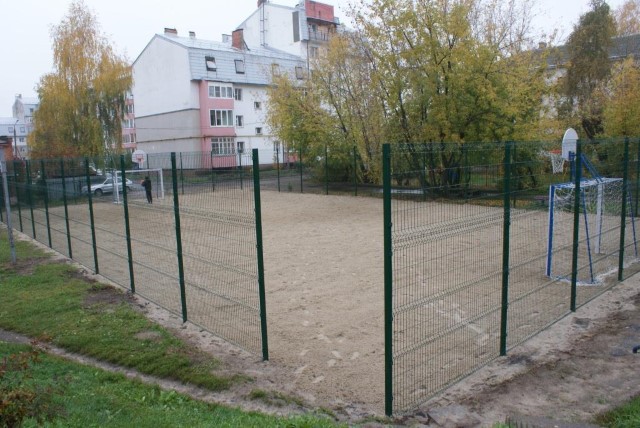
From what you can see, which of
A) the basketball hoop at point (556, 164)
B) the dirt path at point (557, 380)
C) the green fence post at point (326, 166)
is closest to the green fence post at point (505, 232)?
the dirt path at point (557, 380)

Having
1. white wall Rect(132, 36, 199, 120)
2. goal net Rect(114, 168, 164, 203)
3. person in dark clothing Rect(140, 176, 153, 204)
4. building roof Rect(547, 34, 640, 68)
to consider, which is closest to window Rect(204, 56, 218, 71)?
white wall Rect(132, 36, 199, 120)

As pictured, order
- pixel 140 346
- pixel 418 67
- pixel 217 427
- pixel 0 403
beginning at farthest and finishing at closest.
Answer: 1. pixel 418 67
2. pixel 140 346
3. pixel 217 427
4. pixel 0 403

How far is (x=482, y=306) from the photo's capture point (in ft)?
23.6

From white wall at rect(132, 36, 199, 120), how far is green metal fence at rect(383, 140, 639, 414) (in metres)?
33.7

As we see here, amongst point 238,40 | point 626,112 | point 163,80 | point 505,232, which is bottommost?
point 505,232

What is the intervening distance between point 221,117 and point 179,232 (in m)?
36.4

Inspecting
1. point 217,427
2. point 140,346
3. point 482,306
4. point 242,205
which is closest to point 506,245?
point 482,306

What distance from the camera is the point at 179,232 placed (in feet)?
22.1

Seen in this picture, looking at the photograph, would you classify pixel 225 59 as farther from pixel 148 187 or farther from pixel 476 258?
pixel 476 258

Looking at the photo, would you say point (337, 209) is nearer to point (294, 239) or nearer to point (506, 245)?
point (294, 239)

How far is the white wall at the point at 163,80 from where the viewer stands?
40406 millimetres

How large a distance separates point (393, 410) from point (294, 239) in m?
9.03

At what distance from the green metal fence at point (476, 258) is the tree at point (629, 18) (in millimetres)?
31892

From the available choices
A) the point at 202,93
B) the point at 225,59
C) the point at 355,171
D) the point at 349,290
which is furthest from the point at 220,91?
the point at 349,290
